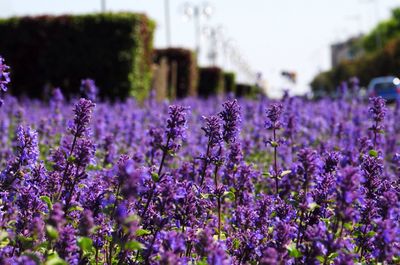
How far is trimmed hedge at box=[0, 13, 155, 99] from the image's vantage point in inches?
810

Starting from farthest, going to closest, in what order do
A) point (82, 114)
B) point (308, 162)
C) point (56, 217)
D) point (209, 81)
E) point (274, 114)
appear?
point (209, 81) < point (274, 114) < point (82, 114) < point (308, 162) < point (56, 217)

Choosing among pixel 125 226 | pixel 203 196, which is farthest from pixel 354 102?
pixel 125 226

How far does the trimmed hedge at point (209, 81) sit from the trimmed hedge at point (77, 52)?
1558 cm

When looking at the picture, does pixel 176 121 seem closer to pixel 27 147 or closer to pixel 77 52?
pixel 27 147

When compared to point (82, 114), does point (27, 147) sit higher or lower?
lower

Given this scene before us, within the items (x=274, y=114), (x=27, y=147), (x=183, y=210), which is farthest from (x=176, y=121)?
(x=274, y=114)

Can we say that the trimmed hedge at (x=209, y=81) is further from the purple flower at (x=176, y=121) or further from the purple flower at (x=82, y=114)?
the purple flower at (x=176, y=121)

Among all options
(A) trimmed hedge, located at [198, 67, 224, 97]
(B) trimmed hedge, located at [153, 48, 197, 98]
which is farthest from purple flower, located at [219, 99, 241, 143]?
(A) trimmed hedge, located at [198, 67, 224, 97]

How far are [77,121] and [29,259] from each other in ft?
4.31

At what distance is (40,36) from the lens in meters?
21.5

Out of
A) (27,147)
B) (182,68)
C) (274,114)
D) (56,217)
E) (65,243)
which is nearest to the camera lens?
(56,217)

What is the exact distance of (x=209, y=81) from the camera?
37969 millimetres

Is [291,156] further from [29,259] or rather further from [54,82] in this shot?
[54,82]

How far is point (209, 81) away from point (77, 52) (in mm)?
17556
